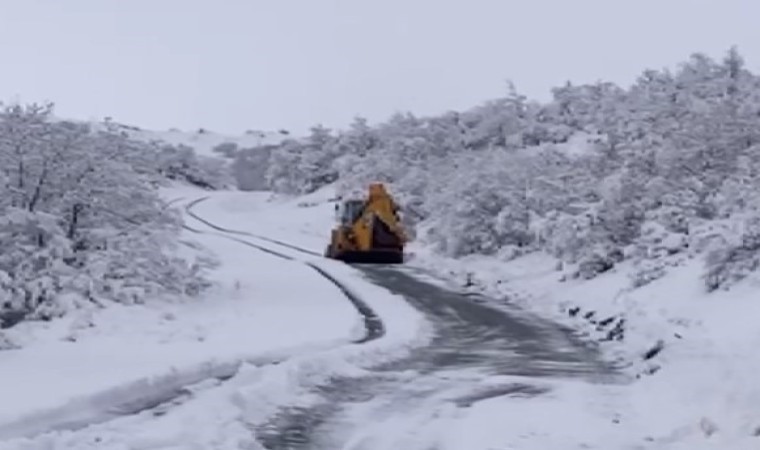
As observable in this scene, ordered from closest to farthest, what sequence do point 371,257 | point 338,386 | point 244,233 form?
point 338,386, point 371,257, point 244,233

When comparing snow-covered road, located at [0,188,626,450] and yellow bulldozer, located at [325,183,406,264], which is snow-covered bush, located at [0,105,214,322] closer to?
snow-covered road, located at [0,188,626,450]

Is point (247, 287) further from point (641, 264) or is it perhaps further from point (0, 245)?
point (641, 264)

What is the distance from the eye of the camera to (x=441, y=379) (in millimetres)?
13906

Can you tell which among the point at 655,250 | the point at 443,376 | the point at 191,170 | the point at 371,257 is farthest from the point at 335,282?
the point at 191,170

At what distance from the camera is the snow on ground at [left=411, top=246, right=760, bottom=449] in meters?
10.5

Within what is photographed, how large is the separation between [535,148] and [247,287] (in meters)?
31.6

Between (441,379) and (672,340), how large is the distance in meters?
3.67

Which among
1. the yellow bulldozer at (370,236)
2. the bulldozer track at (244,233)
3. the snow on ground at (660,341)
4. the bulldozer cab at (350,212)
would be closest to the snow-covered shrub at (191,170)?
the bulldozer track at (244,233)

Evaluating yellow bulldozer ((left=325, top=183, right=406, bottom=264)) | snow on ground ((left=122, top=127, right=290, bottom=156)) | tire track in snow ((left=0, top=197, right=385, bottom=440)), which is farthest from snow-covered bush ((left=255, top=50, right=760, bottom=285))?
snow on ground ((left=122, top=127, right=290, bottom=156))

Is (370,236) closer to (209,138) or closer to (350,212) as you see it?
(350,212)

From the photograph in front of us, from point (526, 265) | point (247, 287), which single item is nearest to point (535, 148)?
point (526, 265)

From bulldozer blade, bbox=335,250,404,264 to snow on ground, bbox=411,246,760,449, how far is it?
6.15 meters

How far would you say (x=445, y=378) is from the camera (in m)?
14.0

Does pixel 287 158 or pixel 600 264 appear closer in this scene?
pixel 600 264
